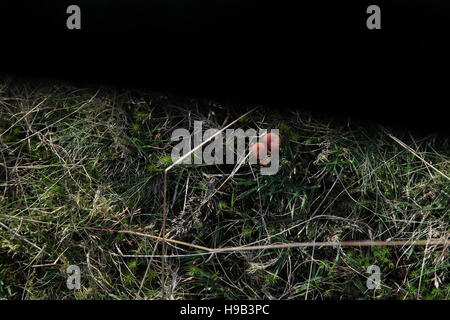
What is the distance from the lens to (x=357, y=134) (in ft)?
7.91

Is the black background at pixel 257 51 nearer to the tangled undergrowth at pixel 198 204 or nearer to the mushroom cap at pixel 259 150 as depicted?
the tangled undergrowth at pixel 198 204

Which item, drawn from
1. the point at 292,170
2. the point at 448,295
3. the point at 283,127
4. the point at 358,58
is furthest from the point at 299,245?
the point at 358,58

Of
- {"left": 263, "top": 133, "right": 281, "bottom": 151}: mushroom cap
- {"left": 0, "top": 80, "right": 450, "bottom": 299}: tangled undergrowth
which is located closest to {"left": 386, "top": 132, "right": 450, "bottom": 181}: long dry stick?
{"left": 0, "top": 80, "right": 450, "bottom": 299}: tangled undergrowth

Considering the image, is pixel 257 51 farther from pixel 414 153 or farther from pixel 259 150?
pixel 414 153

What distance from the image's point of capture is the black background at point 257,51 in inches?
86.0

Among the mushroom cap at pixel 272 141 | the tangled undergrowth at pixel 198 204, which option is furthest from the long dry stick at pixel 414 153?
the mushroom cap at pixel 272 141

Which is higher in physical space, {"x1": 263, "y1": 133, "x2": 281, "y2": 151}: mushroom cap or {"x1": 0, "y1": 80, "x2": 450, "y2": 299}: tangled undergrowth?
{"x1": 263, "y1": 133, "x2": 281, "y2": 151}: mushroom cap

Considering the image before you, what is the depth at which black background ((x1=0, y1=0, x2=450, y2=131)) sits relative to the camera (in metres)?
2.18

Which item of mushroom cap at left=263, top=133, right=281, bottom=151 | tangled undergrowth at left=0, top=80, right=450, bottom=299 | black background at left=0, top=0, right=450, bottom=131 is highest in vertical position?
black background at left=0, top=0, right=450, bottom=131

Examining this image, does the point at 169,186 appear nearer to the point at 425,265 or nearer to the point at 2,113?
the point at 2,113

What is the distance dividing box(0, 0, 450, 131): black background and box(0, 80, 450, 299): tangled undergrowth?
0.12 m

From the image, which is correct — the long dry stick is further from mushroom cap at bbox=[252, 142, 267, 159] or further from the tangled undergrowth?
mushroom cap at bbox=[252, 142, 267, 159]

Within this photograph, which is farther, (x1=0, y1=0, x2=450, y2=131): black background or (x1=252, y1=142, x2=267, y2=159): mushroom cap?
(x1=252, y1=142, x2=267, y2=159): mushroom cap

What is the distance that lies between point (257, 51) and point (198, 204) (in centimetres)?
91
